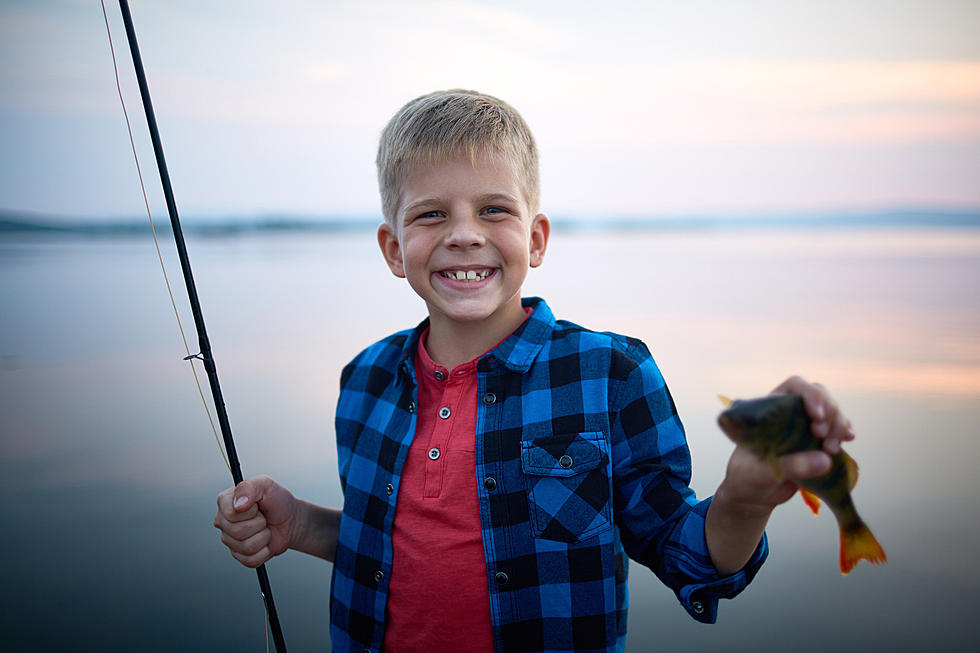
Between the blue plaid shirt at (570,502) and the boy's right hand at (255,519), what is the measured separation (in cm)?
27

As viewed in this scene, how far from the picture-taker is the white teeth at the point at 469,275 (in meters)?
1.81

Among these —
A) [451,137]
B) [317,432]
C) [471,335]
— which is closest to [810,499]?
[471,335]

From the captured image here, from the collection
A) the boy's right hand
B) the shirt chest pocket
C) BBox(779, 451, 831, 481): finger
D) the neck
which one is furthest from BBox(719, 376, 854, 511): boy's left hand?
the boy's right hand

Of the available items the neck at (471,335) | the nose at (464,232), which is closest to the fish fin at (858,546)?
the neck at (471,335)

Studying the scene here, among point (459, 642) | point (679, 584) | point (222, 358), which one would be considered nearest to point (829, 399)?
point (679, 584)

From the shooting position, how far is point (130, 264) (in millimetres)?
8977

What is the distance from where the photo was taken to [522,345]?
1.79 metres

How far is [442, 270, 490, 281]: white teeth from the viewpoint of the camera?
181 centimetres

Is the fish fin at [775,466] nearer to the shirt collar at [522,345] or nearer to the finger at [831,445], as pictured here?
the finger at [831,445]

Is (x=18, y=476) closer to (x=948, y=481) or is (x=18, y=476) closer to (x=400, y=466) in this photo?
(x=400, y=466)

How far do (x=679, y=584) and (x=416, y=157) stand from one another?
1247mm

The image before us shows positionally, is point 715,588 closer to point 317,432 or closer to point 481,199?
point 481,199

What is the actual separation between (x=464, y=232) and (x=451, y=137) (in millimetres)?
260

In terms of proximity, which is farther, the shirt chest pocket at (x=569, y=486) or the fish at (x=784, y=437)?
the shirt chest pocket at (x=569, y=486)
